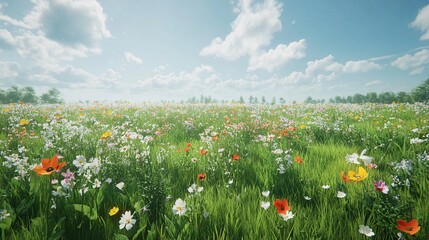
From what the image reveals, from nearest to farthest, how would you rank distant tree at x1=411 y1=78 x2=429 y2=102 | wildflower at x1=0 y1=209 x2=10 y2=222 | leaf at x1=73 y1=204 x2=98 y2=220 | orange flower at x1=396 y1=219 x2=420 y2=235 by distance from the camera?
orange flower at x1=396 y1=219 x2=420 y2=235 < wildflower at x1=0 y1=209 x2=10 y2=222 < leaf at x1=73 y1=204 x2=98 y2=220 < distant tree at x1=411 y1=78 x2=429 y2=102

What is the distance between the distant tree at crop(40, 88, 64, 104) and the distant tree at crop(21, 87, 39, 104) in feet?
15.3

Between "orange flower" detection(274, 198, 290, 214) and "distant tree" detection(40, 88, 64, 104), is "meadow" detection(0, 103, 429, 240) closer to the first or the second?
"orange flower" detection(274, 198, 290, 214)

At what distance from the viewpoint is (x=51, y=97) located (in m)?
91.3

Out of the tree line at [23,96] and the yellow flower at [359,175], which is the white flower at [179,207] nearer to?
the yellow flower at [359,175]

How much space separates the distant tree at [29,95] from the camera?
262 ft

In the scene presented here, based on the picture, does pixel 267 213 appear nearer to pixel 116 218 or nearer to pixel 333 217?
pixel 333 217

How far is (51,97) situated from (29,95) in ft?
31.6

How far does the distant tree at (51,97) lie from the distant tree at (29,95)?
466 centimetres

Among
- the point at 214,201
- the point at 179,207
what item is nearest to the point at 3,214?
the point at 179,207

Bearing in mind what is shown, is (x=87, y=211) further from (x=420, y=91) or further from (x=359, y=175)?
(x=420, y=91)

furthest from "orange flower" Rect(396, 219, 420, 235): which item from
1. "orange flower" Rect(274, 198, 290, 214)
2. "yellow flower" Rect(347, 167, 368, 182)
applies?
"orange flower" Rect(274, 198, 290, 214)

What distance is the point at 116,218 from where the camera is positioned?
→ 2.03 meters

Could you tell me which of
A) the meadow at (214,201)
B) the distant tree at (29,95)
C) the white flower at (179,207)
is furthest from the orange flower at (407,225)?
the distant tree at (29,95)

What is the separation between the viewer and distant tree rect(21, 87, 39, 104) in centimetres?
7975
